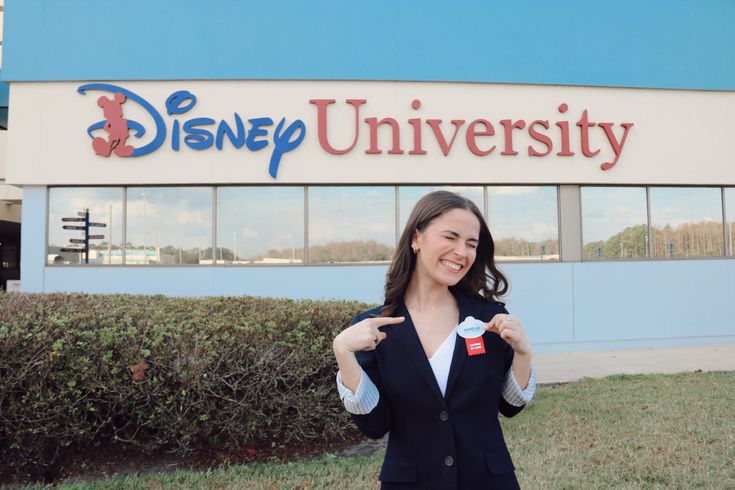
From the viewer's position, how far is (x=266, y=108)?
9102 millimetres

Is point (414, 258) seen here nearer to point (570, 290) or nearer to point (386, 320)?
point (386, 320)

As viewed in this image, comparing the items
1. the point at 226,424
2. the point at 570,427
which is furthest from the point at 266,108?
the point at 570,427

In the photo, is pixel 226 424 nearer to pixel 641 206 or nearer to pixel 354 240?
pixel 354 240

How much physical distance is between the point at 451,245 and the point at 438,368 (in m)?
0.43

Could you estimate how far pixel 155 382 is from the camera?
390cm

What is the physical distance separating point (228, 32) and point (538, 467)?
8159 millimetres

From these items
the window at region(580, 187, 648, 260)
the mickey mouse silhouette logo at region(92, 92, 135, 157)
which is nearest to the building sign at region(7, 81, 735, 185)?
the mickey mouse silhouette logo at region(92, 92, 135, 157)

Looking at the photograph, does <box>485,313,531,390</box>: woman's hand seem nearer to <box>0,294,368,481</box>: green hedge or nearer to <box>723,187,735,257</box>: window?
<box>0,294,368,481</box>: green hedge

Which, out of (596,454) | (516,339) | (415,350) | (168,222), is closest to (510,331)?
(516,339)

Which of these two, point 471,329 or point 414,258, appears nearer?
point 471,329

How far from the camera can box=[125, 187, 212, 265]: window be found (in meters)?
9.23

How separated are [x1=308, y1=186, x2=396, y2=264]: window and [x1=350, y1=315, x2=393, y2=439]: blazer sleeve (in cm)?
744

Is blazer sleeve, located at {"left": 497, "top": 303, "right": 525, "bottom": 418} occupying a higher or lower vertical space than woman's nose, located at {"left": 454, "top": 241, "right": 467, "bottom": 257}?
lower

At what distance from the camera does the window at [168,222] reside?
923cm
